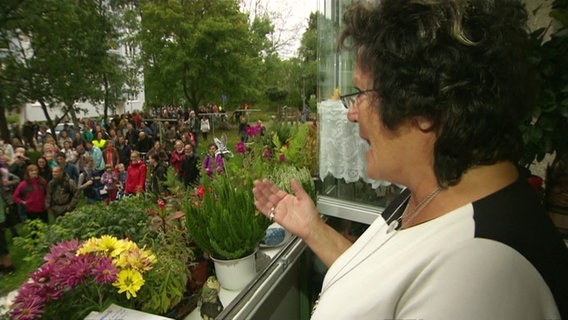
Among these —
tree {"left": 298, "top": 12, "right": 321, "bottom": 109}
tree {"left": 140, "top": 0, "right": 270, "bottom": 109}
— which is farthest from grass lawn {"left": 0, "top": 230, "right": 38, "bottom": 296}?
tree {"left": 298, "top": 12, "right": 321, "bottom": 109}

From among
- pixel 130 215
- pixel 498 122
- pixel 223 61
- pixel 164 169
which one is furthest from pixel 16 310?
pixel 223 61

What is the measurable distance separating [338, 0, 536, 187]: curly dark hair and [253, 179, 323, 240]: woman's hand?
402 millimetres

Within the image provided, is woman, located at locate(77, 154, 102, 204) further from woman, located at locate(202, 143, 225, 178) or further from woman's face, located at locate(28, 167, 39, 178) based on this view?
woman, located at locate(202, 143, 225, 178)

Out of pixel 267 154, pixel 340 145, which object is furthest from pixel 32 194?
pixel 340 145

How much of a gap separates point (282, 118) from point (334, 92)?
0.37 m

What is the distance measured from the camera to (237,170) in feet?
4.03

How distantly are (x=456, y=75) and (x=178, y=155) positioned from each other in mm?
1202

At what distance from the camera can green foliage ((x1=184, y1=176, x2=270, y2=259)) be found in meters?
0.94

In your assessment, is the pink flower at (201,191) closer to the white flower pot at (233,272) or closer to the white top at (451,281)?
the white flower pot at (233,272)

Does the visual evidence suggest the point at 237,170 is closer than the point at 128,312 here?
No

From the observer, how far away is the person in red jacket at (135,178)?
3.66ft

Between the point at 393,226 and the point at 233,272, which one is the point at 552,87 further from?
the point at 233,272

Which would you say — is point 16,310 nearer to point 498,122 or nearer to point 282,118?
point 498,122

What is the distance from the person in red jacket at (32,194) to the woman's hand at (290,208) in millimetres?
492
